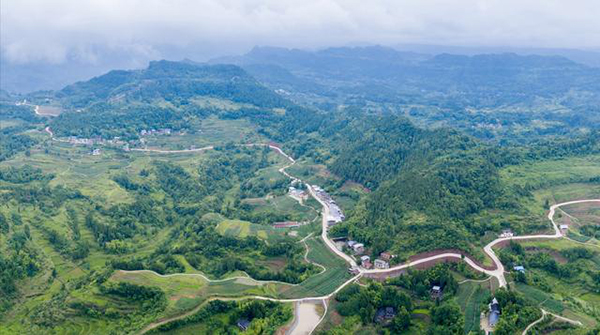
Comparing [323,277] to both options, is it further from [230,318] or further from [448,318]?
[448,318]

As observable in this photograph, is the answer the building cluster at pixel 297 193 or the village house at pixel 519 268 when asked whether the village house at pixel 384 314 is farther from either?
the building cluster at pixel 297 193

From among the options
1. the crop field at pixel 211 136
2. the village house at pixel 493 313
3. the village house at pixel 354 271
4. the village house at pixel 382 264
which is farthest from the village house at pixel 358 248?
the crop field at pixel 211 136

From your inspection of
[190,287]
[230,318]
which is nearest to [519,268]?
[230,318]

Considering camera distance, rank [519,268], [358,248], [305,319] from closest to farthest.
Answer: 1. [305,319]
2. [519,268]
3. [358,248]

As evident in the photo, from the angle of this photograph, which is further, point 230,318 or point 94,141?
point 94,141

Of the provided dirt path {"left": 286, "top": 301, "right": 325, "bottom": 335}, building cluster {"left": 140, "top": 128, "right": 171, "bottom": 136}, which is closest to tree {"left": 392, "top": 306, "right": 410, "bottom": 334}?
dirt path {"left": 286, "top": 301, "right": 325, "bottom": 335}

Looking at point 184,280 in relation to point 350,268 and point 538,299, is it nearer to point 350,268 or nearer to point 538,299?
point 350,268
